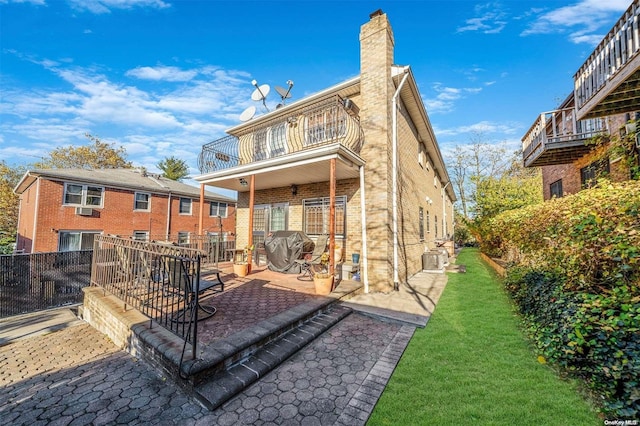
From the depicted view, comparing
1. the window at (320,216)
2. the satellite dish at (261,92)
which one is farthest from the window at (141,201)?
the window at (320,216)

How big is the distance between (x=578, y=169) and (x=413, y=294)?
867 cm

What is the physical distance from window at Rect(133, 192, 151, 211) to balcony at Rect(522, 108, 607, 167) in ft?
73.8

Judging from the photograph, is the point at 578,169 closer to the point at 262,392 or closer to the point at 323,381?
the point at 323,381

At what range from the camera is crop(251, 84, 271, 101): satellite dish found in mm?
10500

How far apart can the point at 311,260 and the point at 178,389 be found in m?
4.65

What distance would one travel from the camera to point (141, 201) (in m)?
17.6

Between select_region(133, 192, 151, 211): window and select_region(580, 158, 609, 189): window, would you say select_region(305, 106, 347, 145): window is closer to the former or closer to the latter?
select_region(580, 158, 609, 189): window

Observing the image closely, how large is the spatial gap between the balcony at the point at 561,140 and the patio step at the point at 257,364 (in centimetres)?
943

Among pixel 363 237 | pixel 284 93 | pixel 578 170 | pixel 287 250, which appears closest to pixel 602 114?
pixel 578 170

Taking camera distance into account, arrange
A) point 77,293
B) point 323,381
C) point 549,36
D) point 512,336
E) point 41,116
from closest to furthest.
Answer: point 323,381
point 512,336
point 549,36
point 77,293
point 41,116

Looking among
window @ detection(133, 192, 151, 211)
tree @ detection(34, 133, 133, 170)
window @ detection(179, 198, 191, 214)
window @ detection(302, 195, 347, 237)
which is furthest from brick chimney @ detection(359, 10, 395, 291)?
tree @ detection(34, 133, 133, 170)

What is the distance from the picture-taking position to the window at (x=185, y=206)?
19922mm

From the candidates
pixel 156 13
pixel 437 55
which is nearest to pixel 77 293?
pixel 156 13

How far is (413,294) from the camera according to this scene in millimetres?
6441
